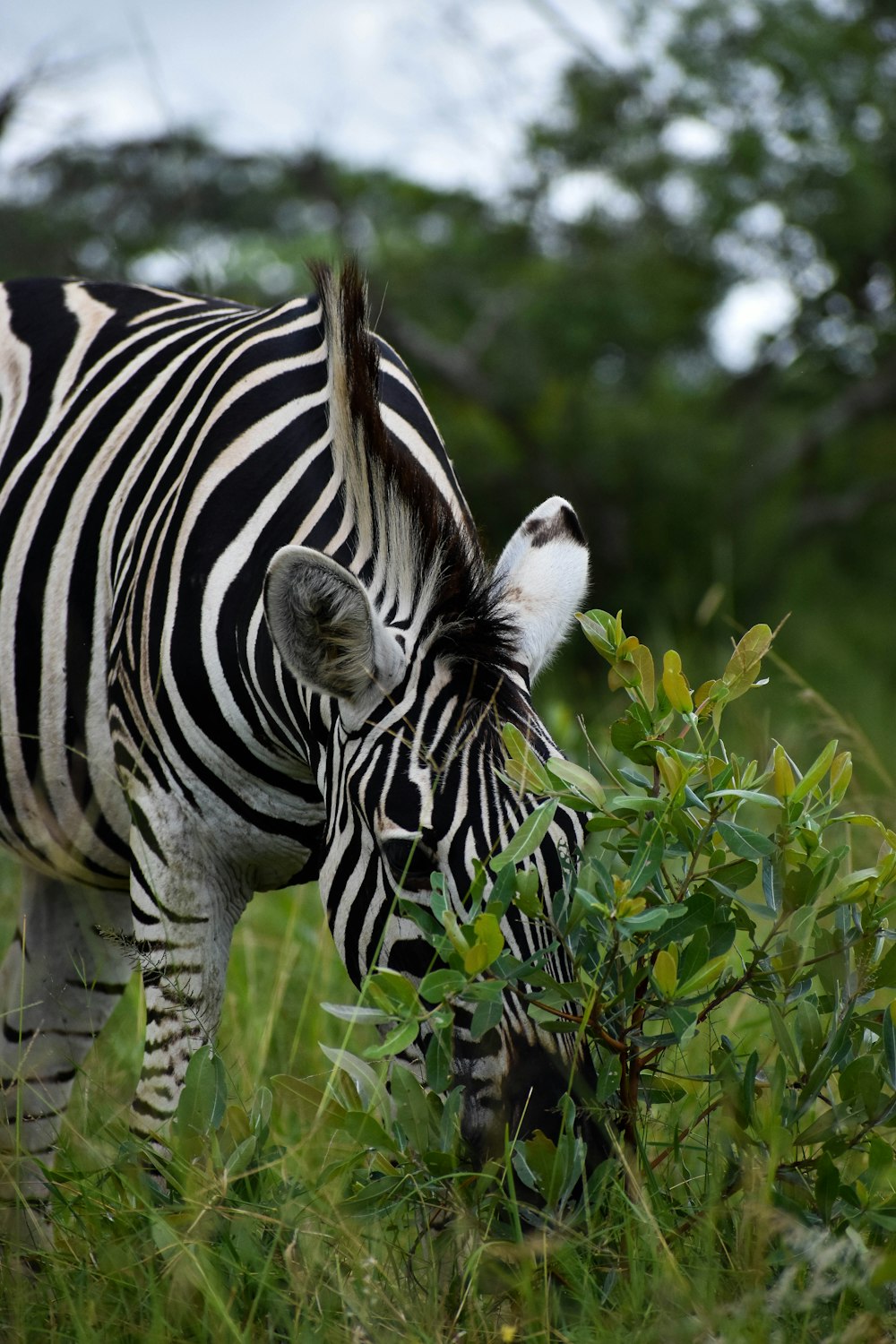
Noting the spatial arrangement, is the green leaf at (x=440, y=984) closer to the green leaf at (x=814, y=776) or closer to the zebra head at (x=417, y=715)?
the zebra head at (x=417, y=715)

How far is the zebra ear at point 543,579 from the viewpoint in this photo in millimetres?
2215

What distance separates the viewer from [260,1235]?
209 centimetres

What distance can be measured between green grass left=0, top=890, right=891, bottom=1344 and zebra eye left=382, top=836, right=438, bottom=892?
402 millimetres

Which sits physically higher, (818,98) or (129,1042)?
(818,98)

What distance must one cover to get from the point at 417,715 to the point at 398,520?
0.40 metres

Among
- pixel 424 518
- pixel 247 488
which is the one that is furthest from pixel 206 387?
pixel 424 518

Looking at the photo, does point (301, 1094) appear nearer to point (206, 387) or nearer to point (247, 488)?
point (247, 488)

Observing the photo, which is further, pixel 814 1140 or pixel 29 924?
pixel 29 924

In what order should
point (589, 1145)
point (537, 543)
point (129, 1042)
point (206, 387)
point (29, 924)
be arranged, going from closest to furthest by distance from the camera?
point (589, 1145)
point (537, 543)
point (206, 387)
point (29, 924)
point (129, 1042)

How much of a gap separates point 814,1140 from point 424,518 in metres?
1.19

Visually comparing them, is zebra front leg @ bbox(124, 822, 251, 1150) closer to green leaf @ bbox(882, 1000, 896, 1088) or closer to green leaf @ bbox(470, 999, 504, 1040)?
green leaf @ bbox(470, 999, 504, 1040)

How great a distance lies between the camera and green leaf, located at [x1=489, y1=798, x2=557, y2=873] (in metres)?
1.79

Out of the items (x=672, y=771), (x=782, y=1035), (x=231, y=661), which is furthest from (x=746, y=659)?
(x=231, y=661)

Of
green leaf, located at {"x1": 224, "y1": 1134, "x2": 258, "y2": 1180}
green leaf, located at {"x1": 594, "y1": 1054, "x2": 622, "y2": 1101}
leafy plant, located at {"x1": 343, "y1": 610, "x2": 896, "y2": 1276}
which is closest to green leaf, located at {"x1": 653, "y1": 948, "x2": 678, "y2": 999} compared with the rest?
leafy plant, located at {"x1": 343, "y1": 610, "x2": 896, "y2": 1276}
